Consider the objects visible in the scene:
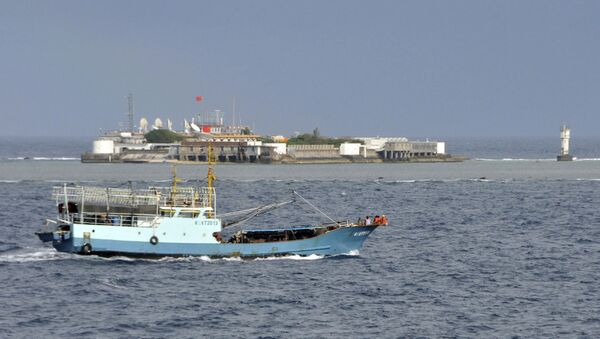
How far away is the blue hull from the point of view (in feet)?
242

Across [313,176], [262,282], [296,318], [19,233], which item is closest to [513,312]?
[296,318]

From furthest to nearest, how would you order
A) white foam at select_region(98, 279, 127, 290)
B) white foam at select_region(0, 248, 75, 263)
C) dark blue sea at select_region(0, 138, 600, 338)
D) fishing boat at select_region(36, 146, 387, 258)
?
white foam at select_region(0, 248, 75, 263) → fishing boat at select_region(36, 146, 387, 258) → white foam at select_region(98, 279, 127, 290) → dark blue sea at select_region(0, 138, 600, 338)

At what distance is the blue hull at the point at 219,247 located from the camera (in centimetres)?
7362

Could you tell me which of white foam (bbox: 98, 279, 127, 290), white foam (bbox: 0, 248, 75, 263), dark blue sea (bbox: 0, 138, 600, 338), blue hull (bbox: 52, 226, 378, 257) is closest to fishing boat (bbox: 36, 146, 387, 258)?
blue hull (bbox: 52, 226, 378, 257)

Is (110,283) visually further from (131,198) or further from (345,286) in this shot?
(345,286)

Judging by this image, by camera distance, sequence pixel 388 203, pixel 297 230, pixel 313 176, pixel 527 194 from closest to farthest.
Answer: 1. pixel 297 230
2. pixel 388 203
3. pixel 527 194
4. pixel 313 176

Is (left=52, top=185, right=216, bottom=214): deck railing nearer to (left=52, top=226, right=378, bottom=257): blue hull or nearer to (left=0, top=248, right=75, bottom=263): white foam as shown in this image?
(left=52, top=226, right=378, bottom=257): blue hull

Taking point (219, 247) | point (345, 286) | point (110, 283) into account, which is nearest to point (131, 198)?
point (219, 247)

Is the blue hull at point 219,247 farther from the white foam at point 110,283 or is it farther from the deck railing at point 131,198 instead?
the white foam at point 110,283

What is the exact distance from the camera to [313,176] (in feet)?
597

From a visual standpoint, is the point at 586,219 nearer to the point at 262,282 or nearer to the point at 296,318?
the point at 262,282

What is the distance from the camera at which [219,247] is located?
74.2 metres

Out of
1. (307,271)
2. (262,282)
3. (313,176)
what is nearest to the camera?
(262,282)

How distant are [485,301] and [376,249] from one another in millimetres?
21801
